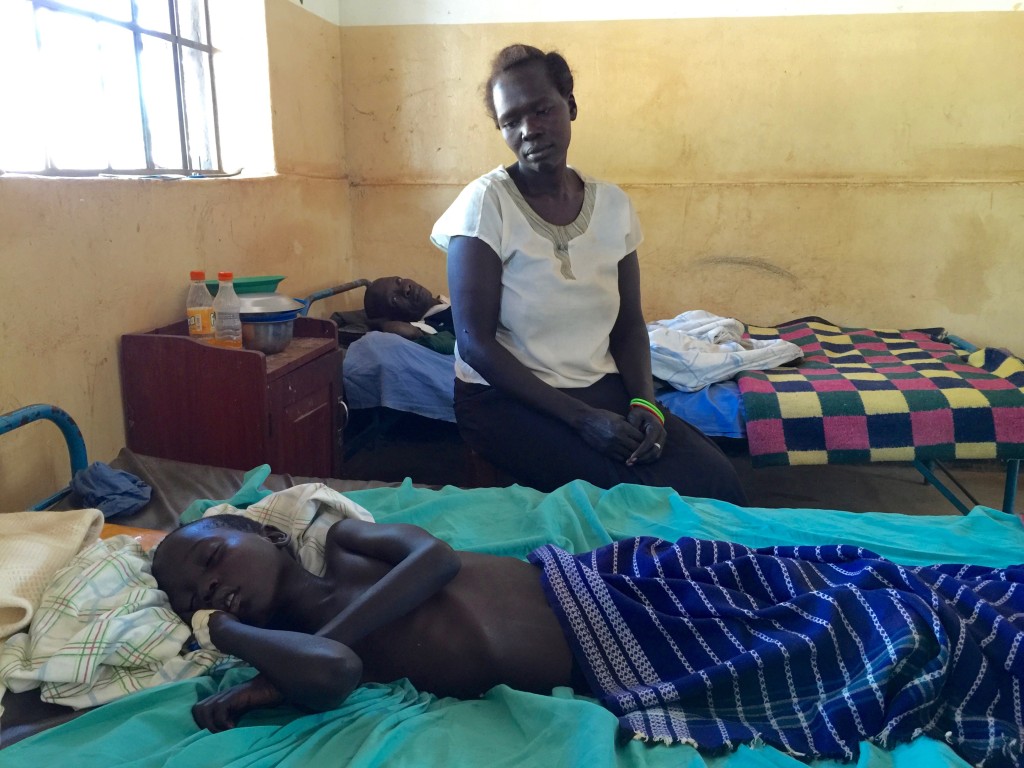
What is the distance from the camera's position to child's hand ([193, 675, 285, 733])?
44.6 inches

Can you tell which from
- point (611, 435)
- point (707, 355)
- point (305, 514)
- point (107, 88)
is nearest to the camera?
point (305, 514)

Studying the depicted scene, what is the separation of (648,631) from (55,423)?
142 centimetres

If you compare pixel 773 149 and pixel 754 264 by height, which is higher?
pixel 773 149

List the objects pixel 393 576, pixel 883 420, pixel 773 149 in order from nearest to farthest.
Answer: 1. pixel 393 576
2. pixel 883 420
3. pixel 773 149

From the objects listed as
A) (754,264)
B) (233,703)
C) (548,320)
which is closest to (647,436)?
(548,320)

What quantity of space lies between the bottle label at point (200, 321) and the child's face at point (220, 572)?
1010 millimetres

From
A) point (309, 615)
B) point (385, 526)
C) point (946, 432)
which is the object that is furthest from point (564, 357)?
point (946, 432)

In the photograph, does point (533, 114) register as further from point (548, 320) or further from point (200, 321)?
point (200, 321)

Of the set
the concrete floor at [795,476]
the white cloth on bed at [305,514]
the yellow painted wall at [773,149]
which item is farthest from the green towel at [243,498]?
the yellow painted wall at [773,149]

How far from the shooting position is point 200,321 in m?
2.24

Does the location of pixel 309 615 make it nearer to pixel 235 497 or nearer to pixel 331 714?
pixel 331 714

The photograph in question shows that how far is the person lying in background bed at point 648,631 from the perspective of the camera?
3.69 feet

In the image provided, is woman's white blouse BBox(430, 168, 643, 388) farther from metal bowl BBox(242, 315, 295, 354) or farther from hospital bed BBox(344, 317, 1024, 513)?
hospital bed BBox(344, 317, 1024, 513)

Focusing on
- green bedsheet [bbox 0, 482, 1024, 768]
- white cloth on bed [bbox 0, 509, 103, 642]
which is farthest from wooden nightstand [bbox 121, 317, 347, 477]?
green bedsheet [bbox 0, 482, 1024, 768]
